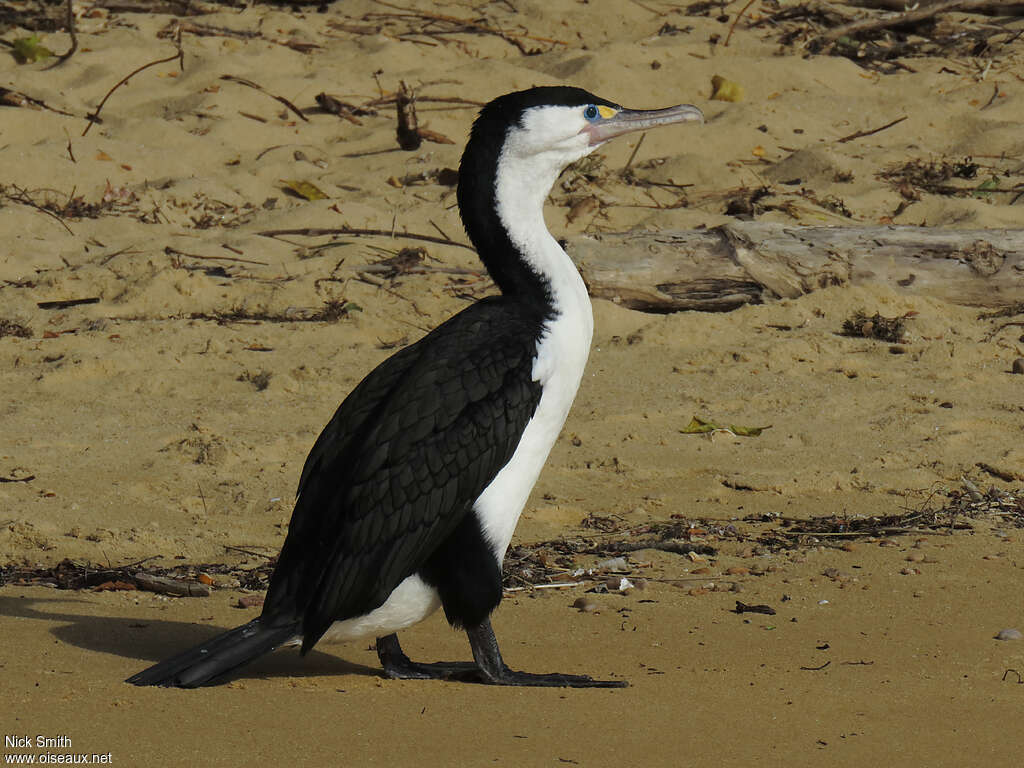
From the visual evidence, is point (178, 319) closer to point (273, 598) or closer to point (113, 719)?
point (273, 598)

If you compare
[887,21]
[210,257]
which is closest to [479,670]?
[210,257]

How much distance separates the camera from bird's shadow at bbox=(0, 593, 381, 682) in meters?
3.82

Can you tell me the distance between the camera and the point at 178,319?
7207 millimetres

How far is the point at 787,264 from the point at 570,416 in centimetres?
172

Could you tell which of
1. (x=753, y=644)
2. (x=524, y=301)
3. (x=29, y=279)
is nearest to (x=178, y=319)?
(x=29, y=279)

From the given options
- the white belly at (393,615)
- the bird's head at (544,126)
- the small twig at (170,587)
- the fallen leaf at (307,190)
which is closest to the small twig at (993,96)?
the fallen leaf at (307,190)

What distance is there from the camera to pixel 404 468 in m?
3.59

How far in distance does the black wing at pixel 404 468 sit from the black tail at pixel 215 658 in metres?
0.05

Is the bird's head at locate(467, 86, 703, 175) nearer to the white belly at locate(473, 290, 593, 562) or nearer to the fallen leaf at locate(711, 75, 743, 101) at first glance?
the white belly at locate(473, 290, 593, 562)

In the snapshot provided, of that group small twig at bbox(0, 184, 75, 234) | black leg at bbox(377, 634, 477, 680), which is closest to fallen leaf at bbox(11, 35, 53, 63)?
small twig at bbox(0, 184, 75, 234)

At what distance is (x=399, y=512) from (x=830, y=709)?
46.2 inches

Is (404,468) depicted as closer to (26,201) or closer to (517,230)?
(517,230)

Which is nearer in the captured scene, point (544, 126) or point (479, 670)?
point (479, 670)

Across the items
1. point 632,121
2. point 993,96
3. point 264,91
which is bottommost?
point 264,91
